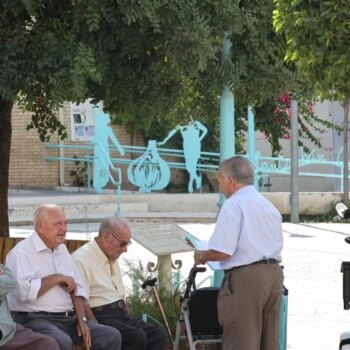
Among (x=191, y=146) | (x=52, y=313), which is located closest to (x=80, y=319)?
(x=52, y=313)

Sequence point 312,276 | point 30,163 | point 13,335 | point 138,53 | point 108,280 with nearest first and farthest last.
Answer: point 13,335
point 108,280
point 138,53
point 312,276
point 30,163

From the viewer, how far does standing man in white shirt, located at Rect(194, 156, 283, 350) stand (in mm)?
6078

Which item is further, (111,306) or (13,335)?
(111,306)

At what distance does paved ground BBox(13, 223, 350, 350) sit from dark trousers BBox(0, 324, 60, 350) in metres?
3.11

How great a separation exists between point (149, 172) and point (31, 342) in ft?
57.0

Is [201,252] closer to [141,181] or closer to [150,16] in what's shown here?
[150,16]

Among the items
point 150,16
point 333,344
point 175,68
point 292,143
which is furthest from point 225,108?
point 292,143

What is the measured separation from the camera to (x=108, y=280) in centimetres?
664

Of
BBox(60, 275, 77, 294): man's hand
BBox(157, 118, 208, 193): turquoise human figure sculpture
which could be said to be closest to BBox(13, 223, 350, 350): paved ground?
BBox(60, 275, 77, 294): man's hand

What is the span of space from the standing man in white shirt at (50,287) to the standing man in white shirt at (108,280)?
0.22 meters

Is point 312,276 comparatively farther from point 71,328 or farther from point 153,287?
point 71,328

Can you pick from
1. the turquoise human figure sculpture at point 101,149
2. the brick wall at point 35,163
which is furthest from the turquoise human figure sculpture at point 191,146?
the brick wall at point 35,163

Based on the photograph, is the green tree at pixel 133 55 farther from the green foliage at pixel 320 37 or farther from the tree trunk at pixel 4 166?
the green foliage at pixel 320 37

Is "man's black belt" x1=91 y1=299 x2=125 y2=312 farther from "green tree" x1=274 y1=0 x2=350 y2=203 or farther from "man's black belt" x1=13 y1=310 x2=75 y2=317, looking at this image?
"green tree" x1=274 y1=0 x2=350 y2=203
